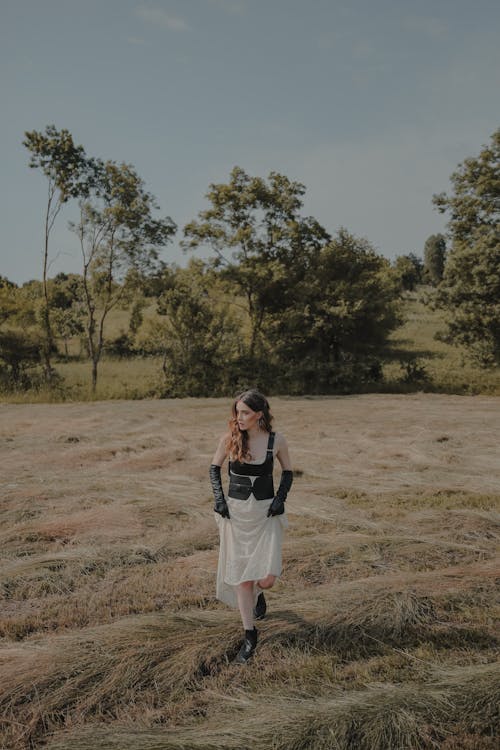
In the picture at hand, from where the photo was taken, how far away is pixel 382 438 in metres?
11.0

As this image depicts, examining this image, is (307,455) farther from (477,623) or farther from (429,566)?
(477,623)

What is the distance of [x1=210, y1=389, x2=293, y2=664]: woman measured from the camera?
347cm

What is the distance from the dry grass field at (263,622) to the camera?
2.72m

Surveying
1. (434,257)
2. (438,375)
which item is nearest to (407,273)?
(434,257)

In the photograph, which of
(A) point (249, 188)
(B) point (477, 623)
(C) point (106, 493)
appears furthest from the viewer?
(A) point (249, 188)

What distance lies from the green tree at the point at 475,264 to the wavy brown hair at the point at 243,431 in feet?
61.0

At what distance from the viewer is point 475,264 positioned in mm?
20359

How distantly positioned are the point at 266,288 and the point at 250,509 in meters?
18.3

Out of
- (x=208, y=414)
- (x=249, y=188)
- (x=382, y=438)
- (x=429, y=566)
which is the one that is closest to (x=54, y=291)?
(x=249, y=188)

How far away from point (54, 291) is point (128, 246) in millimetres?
18166

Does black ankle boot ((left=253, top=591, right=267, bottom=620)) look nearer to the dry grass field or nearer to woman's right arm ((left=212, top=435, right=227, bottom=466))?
the dry grass field

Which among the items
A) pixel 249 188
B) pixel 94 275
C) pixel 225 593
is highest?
pixel 249 188

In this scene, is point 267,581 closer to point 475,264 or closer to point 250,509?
point 250,509

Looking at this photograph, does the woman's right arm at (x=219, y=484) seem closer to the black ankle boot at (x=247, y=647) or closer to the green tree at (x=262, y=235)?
the black ankle boot at (x=247, y=647)
